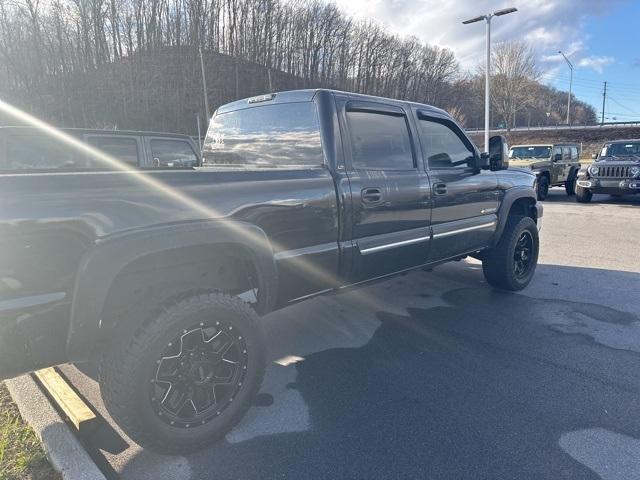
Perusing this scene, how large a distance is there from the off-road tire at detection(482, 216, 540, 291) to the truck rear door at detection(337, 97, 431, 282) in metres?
1.43

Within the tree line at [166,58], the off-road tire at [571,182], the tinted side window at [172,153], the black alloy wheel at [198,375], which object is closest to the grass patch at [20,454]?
the black alloy wheel at [198,375]

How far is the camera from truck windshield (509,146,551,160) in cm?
1425

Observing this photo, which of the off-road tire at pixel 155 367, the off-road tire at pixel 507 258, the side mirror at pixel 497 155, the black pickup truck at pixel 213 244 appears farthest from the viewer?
the off-road tire at pixel 507 258

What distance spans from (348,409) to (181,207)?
1.60 m

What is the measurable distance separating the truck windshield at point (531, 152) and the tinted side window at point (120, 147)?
1258cm

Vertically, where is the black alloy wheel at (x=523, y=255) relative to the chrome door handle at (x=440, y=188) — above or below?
below

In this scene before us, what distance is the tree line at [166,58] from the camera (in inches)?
1195

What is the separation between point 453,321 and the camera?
4117 mm

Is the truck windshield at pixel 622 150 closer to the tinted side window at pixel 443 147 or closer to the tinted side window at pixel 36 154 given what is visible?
the tinted side window at pixel 443 147

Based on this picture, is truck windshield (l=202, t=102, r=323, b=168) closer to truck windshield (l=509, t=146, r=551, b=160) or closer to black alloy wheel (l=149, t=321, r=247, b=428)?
black alloy wheel (l=149, t=321, r=247, b=428)

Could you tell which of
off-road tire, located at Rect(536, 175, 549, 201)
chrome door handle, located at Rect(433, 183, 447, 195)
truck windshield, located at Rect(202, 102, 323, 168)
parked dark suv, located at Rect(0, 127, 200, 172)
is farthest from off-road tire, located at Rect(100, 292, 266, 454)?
off-road tire, located at Rect(536, 175, 549, 201)

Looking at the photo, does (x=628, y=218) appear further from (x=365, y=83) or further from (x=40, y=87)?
(x=365, y=83)

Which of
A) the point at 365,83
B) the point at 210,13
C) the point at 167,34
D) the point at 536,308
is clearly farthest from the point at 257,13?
the point at 536,308

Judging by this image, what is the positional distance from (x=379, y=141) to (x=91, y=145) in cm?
491
